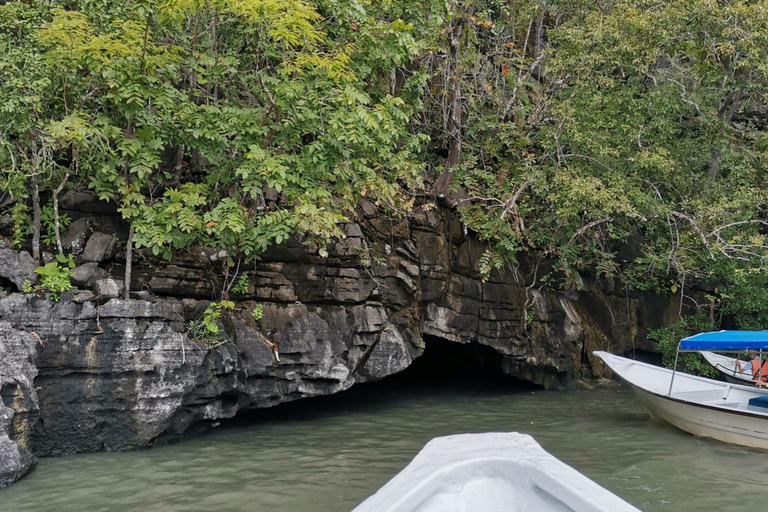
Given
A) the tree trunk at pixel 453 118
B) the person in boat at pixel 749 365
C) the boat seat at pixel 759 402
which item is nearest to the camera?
the boat seat at pixel 759 402

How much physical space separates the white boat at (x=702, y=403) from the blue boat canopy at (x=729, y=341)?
2.70 feet

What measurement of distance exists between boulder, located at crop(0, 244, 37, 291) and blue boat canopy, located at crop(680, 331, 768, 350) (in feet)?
32.8

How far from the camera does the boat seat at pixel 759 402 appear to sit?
384 inches

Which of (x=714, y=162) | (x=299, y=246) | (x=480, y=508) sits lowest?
(x=480, y=508)

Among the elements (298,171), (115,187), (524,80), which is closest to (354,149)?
(298,171)

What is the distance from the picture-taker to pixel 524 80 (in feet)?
A: 43.8

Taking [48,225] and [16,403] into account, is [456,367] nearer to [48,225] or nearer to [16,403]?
[48,225]

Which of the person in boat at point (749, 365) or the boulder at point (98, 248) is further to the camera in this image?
the person in boat at point (749, 365)

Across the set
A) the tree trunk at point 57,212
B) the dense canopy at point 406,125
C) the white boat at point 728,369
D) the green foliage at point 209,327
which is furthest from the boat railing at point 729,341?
the tree trunk at point 57,212

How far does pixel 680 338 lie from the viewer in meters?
14.0

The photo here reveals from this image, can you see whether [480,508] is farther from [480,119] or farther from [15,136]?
[480,119]

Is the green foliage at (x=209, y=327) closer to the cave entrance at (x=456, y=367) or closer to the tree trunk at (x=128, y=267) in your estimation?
the tree trunk at (x=128, y=267)

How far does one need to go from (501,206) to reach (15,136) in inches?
348

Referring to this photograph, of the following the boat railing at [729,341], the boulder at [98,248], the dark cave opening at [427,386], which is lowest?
the dark cave opening at [427,386]
